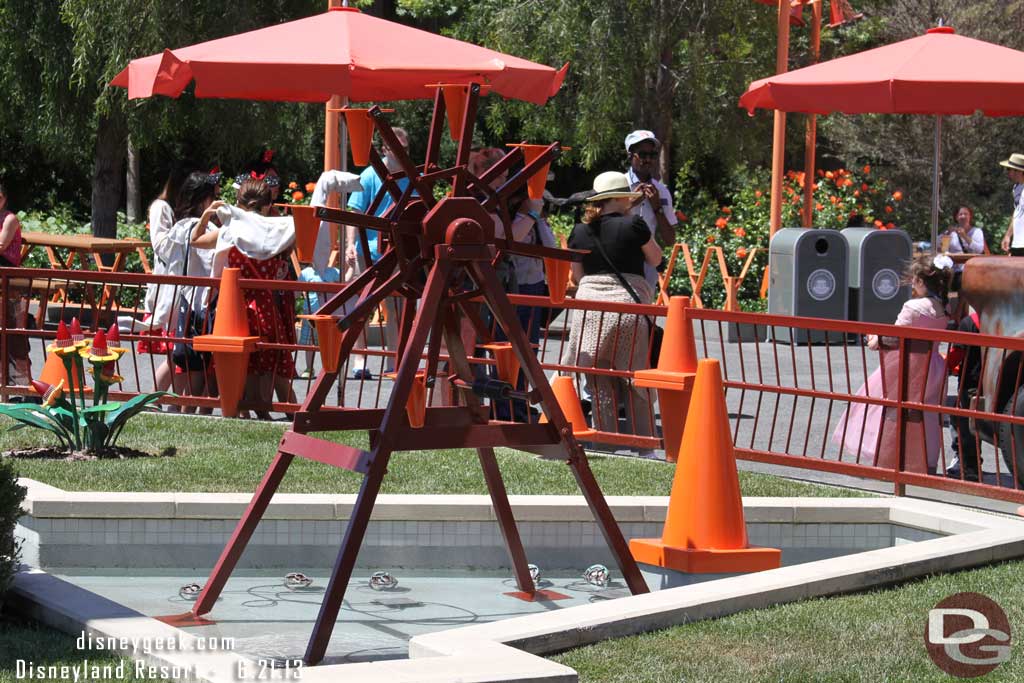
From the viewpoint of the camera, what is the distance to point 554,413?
630cm

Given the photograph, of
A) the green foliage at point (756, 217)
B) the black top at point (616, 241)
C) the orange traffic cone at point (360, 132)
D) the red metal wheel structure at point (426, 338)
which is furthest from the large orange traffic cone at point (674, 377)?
the green foliage at point (756, 217)

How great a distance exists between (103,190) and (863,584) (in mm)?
19628

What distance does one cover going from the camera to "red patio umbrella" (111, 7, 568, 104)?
1082cm

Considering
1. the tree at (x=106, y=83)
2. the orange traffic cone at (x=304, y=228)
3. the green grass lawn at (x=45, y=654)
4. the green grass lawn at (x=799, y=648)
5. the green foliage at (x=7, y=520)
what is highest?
the tree at (x=106, y=83)

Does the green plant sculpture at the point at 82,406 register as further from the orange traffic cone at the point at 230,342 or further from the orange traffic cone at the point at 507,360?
the orange traffic cone at the point at 507,360

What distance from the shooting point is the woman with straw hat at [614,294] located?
10.2 m

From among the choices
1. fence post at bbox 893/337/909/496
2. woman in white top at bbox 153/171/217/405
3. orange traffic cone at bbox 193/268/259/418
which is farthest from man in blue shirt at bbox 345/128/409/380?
fence post at bbox 893/337/909/496

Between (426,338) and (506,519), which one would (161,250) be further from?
(426,338)

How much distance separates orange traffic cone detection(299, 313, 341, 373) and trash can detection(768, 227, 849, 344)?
13548 mm

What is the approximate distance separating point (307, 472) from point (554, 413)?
2688mm

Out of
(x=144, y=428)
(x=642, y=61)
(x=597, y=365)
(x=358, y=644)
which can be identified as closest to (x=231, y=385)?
(x=144, y=428)

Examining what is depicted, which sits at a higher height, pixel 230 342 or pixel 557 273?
pixel 557 273

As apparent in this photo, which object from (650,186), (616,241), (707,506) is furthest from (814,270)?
(707,506)

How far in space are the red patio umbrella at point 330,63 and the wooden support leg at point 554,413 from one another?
4848 millimetres
